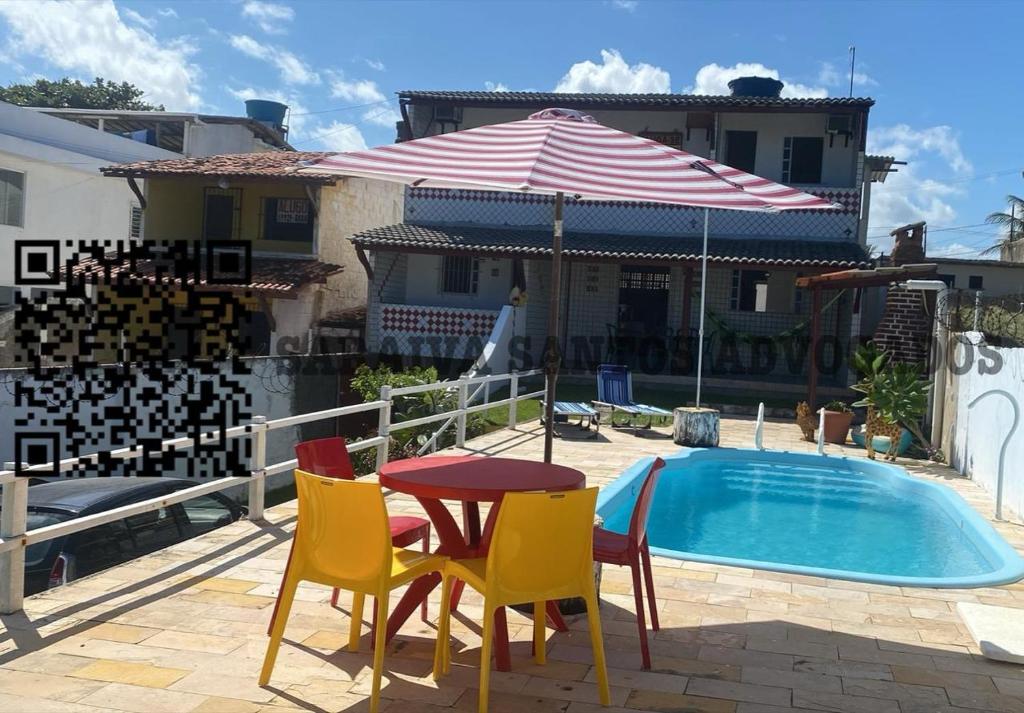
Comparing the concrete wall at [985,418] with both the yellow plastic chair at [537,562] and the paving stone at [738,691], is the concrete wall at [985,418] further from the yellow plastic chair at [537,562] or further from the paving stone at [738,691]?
the yellow plastic chair at [537,562]

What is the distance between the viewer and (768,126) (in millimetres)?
21000

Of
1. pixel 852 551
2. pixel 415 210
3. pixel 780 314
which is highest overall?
pixel 415 210

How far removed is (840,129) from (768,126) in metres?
1.67

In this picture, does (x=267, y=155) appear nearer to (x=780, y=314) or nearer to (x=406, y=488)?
(x=780, y=314)

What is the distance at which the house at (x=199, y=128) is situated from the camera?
1129 inches

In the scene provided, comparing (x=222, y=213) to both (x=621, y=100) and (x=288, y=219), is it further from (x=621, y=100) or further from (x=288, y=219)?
(x=621, y=100)

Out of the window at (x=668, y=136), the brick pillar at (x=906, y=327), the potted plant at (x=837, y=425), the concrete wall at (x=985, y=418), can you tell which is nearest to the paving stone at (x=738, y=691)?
the concrete wall at (x=985, y=418)

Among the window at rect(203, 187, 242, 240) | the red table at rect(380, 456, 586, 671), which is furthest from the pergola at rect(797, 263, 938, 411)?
the window at rect(203, 187, 242, 240)

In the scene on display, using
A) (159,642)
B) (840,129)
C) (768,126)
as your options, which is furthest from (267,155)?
(159,642)

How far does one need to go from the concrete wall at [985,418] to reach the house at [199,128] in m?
23.7

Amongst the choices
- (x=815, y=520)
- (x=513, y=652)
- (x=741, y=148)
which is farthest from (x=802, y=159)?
(x=513, y=652)

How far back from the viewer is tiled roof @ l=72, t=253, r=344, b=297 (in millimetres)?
19656

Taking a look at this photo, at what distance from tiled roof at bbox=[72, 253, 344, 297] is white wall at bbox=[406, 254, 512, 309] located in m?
1.95

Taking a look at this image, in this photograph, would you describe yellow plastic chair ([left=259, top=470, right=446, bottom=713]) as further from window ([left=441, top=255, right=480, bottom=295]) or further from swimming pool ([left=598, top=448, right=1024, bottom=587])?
window ([left=441, top=255, right=480, bottom=295])
